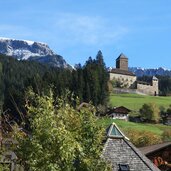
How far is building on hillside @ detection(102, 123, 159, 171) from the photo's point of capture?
31.4 metres

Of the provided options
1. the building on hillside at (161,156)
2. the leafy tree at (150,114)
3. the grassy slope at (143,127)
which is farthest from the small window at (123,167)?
the leafy tree at (150,114)

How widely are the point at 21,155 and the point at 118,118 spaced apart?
13339 cm

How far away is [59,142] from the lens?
730 inches

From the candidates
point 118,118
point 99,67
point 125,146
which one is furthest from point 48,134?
point 99,67

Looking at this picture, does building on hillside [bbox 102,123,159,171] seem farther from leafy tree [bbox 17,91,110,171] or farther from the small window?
leafy tree [bbox 17,91,110,171]

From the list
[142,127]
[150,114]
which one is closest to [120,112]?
[150,114]

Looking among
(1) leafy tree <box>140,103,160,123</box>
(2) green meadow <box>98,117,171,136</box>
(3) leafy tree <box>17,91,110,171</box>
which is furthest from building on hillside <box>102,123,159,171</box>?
(1) leafy tree <box>140,103,160,123</box>

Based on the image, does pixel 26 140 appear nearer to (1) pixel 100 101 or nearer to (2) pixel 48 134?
(2) pixel 48 134

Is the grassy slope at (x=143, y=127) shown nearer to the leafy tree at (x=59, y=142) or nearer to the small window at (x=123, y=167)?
the small window at (x=123, y=167)

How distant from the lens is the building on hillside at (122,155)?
31.4 m

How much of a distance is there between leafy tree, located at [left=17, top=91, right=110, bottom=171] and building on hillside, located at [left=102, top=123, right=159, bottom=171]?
37.6 feet

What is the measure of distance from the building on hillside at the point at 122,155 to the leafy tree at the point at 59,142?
37.6 ft

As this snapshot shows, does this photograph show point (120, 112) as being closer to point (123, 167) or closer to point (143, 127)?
point (143, 127)

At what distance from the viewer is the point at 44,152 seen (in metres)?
18.7
